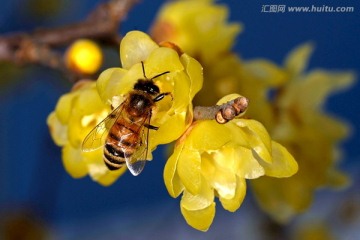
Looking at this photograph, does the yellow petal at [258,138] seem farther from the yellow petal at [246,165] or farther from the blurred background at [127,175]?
the blurred background at [127,175]

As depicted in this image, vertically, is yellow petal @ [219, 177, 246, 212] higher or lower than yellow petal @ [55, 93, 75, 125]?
lower

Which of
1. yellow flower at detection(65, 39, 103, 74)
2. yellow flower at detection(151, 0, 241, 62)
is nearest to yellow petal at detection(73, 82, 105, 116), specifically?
yellow flower at detection(65, 39, 103, 74)

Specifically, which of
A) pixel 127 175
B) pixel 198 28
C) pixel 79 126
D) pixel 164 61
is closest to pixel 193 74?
pixel 164 61

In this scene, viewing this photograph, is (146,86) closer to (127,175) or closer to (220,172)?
(220,172)

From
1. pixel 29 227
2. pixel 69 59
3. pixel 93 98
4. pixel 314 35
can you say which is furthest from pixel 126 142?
pixel 29 227

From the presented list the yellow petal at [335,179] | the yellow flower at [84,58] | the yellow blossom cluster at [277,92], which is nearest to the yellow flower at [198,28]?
the yellow blossom cluster at [277,92]

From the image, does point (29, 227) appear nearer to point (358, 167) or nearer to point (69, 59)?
point (69, 59)

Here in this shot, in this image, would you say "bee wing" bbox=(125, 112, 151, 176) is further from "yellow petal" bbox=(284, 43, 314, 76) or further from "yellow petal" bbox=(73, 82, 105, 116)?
"yellow petal" bbox=(284, 43, 314, 76)

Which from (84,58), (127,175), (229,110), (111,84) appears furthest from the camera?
(127,175)
